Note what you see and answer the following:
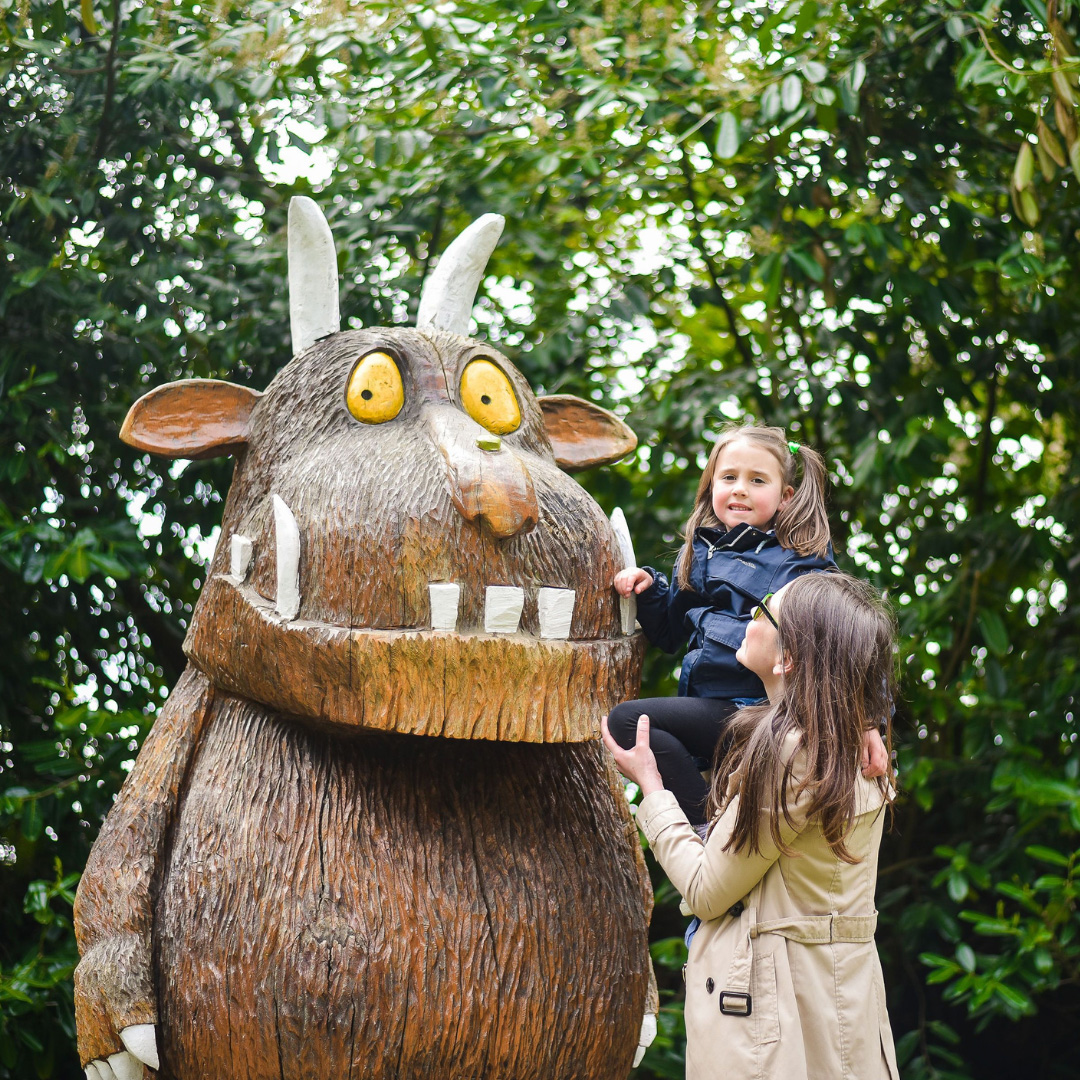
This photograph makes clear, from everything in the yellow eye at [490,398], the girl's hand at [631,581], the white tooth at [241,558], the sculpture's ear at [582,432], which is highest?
the yellow eye at [490,398]

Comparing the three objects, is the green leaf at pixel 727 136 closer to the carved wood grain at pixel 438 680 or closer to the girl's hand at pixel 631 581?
→ the girl's hand at pixel 631 581

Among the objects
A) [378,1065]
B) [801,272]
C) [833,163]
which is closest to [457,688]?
[378,1065]

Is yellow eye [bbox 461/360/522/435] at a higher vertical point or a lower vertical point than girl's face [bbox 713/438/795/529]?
higher

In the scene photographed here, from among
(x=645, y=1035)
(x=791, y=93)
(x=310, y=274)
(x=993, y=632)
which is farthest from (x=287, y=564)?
(x=993, y=632)

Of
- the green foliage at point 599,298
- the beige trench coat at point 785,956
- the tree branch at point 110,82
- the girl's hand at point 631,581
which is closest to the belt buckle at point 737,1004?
the beige trench coat at point 785,956

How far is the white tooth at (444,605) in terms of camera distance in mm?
1579

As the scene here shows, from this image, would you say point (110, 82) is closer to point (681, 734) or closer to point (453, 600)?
point (453, 600)

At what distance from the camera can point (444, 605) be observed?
1581 millimetres

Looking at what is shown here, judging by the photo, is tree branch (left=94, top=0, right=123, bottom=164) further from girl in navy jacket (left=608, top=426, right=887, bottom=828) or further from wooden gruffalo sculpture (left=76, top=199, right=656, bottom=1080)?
girl in navy jacket (left=608, top=426, right=887, bottom=828)

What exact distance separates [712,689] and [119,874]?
33.0 inches

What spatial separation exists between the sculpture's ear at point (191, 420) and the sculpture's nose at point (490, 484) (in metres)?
0.42

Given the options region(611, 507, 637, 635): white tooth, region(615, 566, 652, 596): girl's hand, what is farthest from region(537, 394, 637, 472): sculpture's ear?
region(615, 566, 652, 596): girl's hand

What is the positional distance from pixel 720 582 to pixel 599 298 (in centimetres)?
181

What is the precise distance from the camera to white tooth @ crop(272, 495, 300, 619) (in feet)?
5.33
